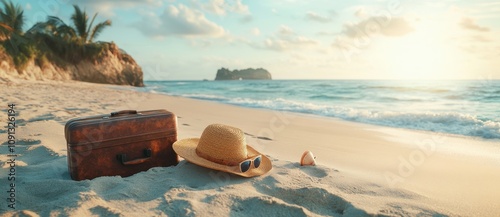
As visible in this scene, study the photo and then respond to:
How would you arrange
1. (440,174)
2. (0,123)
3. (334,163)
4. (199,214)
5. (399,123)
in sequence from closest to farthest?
1. (199,214)
2. (440,174)
3. (334,163)
4. (0,123)
5. (399,123)

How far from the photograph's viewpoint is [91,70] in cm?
2641

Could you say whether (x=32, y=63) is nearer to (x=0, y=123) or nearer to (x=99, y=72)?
(x=99, y=72)

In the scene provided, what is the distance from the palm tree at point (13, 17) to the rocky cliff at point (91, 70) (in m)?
2.96

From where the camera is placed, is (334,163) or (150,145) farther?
(334,163)

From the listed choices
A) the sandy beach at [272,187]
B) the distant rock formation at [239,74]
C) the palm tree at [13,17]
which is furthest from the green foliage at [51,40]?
the distant rock formation at [239,74]

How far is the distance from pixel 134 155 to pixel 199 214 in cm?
100

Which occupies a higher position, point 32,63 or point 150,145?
point 32,63

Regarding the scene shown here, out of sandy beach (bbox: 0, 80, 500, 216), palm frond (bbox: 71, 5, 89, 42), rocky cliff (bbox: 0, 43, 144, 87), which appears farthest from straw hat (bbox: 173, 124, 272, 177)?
palm frond (bbox: 71, 5, 89, 42)

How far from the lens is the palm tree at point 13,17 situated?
20156 millimetres

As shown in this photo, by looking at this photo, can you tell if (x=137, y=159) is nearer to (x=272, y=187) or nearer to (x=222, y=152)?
(x=222, y=152)

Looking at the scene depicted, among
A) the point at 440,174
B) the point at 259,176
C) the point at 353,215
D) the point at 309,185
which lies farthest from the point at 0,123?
the point at 440,174

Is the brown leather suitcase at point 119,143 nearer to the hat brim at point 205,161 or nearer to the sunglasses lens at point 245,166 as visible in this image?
the hat brim at point 205,161

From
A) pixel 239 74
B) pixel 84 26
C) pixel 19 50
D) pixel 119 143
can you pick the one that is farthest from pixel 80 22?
pixel 239 74

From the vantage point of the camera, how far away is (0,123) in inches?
156
